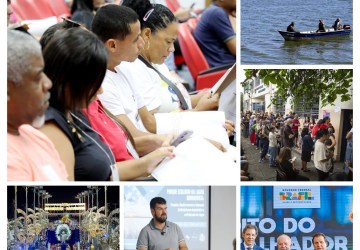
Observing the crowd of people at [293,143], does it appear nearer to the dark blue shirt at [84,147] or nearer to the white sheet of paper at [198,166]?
the white sheet of paper at [198,166]

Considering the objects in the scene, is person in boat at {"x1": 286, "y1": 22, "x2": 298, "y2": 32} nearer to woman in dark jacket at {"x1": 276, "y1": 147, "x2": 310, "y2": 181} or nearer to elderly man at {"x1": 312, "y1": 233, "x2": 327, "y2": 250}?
woman in dark jacket at {"x1": 276, "y1": 147, "x2": 310, "y2": 181}

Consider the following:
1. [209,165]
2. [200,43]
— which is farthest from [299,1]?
[209,165]

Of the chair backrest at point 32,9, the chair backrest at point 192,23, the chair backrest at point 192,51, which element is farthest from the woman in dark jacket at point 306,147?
the chair backrest at point 32,9

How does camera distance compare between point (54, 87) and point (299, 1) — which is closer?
point (54, 87)

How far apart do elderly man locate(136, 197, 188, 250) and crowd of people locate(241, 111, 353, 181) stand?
376 mm

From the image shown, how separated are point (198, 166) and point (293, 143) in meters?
0.45

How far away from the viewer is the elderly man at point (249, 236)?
357 centimetres

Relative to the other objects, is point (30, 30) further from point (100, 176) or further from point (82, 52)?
point (100, 176)

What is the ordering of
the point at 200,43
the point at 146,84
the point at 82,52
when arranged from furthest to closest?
1. the point at 200,43
2. the point at 146,84
3. the point at 82,52

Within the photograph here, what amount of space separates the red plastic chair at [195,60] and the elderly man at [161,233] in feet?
2.03

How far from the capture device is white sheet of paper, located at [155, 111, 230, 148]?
342 cm

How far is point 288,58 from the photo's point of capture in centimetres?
354

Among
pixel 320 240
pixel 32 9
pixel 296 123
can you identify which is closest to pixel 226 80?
pixel 296 123

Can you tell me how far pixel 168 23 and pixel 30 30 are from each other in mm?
581
